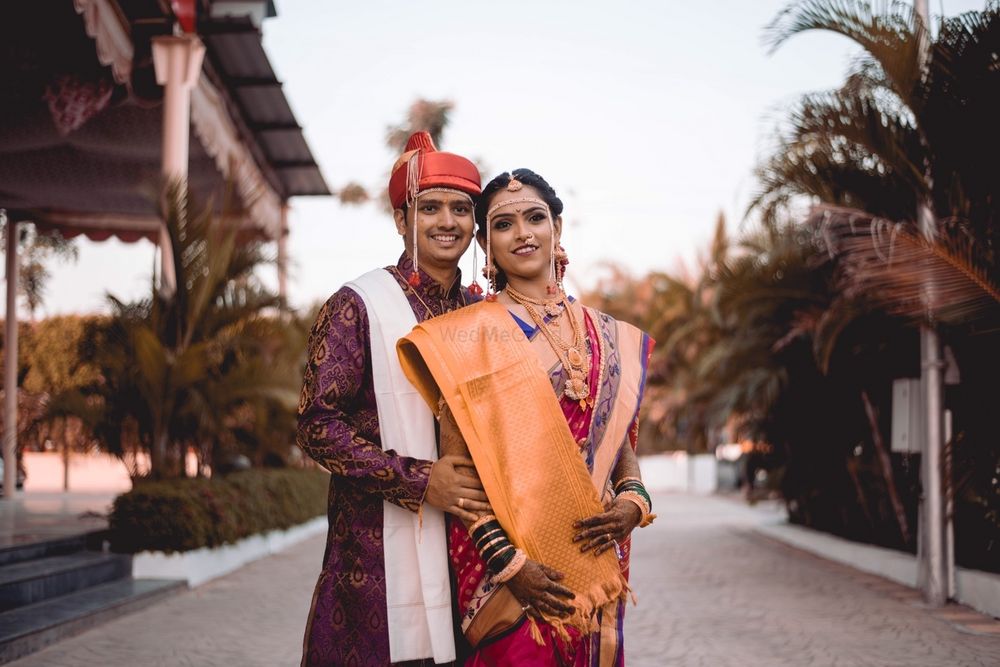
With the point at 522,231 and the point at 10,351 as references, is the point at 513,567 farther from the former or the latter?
the point at 10,351

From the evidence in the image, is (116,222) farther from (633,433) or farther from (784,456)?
(633,433)

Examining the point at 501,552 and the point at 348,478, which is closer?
the point at 501,552

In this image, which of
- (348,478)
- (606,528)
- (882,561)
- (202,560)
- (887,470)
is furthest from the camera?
(887,470)

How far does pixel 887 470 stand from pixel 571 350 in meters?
8.34

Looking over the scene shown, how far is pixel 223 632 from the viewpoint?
6766 millimetres

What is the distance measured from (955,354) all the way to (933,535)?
4.60 ft

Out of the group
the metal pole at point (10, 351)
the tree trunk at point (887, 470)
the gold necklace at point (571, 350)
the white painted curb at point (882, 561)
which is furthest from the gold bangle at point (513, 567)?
the metal pole at point (10, 351)

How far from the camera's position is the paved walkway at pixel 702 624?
6.02 meters

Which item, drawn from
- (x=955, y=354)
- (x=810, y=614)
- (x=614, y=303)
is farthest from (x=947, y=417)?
(x=614, y=303)

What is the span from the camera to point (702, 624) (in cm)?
732

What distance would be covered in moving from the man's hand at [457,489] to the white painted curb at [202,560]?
262 inches

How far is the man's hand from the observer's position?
2.39 metres

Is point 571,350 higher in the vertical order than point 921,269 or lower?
lower

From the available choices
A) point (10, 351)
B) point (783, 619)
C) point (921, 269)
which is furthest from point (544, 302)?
point (10, 351)
